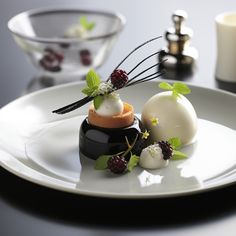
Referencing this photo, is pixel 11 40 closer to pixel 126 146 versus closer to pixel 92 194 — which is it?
pixel 126 146

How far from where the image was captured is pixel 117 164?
5.27 ft

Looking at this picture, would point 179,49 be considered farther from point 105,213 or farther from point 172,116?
point 105,213

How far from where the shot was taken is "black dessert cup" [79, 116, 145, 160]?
1.68 meters

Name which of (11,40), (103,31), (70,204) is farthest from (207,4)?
(70,204)

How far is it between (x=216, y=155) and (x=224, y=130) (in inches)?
5.4

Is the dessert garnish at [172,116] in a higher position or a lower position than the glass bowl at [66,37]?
higher

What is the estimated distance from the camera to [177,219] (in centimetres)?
148

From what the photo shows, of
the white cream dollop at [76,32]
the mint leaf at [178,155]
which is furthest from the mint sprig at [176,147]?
the white cream dollop at [76,32]

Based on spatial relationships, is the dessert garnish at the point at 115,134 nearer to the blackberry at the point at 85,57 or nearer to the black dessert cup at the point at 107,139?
the black dessert cup at the point at 107,139

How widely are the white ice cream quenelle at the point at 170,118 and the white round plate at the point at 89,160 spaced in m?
0.04

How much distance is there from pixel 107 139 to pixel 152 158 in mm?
103

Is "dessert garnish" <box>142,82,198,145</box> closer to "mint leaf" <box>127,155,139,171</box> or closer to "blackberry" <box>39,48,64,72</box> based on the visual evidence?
"mint leaf" <box>127,155,139,171</box>

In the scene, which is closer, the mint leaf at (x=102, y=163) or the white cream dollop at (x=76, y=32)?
the mint leaf at (x=102, y=163)

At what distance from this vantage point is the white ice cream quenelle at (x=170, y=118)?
69.0 inches
